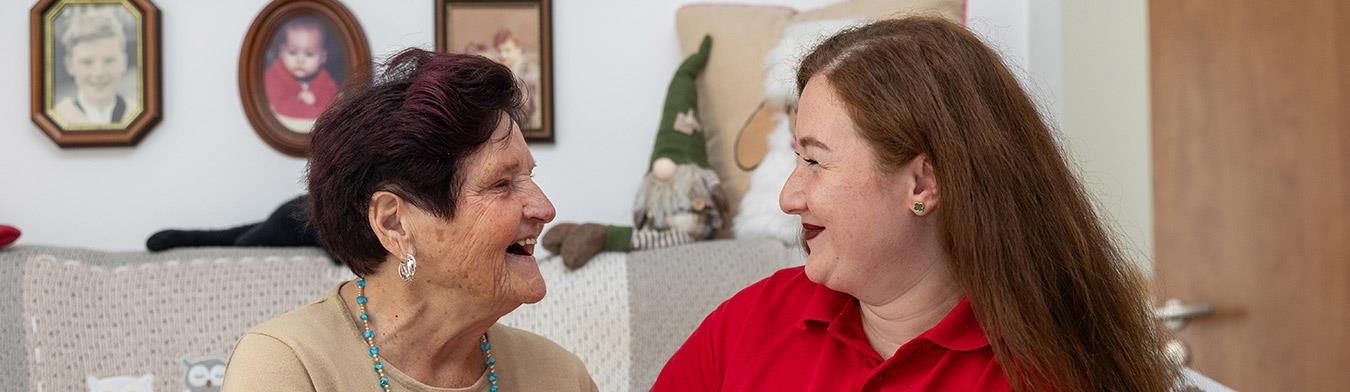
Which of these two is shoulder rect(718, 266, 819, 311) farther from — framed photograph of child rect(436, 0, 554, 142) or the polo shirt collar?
framed photograph of child rect(436, 0, 554, 142)

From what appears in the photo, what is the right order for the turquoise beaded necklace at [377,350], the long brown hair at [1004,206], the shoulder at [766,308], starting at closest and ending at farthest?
the long brown hair at [1004,206]
the turquoise beaded necklace at [377,350]
the shoulder at [766,308]

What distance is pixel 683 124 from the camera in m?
2.64

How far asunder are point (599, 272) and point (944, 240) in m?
1.13

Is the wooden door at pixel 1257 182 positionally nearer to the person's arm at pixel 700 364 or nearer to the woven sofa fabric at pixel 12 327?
the person's arm at pixel 700 364

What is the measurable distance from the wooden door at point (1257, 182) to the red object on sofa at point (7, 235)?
2210 mm

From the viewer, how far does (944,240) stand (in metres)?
1.44

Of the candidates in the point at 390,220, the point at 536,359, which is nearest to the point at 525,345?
the point at 536,359

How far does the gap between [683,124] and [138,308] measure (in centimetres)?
117

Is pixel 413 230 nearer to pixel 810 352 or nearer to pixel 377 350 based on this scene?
pixel 377 350

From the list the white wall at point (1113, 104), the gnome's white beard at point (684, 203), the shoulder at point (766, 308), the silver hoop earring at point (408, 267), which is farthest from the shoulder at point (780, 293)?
the white wall at point (1113, 104)

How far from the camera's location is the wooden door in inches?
80.8

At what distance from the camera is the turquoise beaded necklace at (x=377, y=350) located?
4.94ft

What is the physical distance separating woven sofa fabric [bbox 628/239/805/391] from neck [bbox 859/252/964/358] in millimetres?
910

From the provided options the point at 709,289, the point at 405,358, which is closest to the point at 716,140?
the point at 709,289
